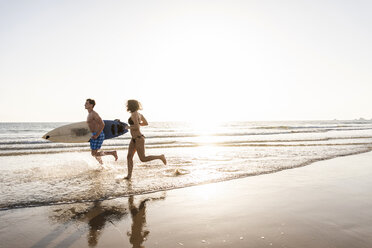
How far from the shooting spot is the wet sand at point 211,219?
3.47 meters


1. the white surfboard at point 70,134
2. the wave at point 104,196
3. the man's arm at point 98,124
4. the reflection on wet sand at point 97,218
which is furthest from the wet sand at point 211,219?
the white surfboard at point 70,134

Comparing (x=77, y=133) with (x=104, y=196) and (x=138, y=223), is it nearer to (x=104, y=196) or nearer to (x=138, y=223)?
(x=104, y=196)

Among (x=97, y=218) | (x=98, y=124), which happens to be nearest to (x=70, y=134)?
(x=98, y=124)

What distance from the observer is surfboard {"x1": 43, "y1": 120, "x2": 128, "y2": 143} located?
12.1 meters

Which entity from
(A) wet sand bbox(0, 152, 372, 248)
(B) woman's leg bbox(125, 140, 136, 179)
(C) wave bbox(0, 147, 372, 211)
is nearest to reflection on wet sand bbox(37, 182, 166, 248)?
(A) wet sand bbox(0, 152, 372, 248)

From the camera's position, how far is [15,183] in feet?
24.0

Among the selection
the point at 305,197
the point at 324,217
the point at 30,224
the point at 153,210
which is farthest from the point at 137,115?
the point at 324,217

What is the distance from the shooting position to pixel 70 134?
12211 mm

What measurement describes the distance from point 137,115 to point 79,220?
3.65m

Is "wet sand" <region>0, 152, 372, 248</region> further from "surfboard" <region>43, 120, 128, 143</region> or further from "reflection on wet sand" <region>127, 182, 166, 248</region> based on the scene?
"surfboard" <region>43, 120, 128, 143</region>

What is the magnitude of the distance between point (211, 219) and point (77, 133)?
958 centimetres

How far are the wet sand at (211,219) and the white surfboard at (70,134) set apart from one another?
729cm

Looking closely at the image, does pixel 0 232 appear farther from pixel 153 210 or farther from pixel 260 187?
pixel 260 187

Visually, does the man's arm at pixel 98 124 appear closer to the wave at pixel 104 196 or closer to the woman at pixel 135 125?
the woman at pixel 135 125
